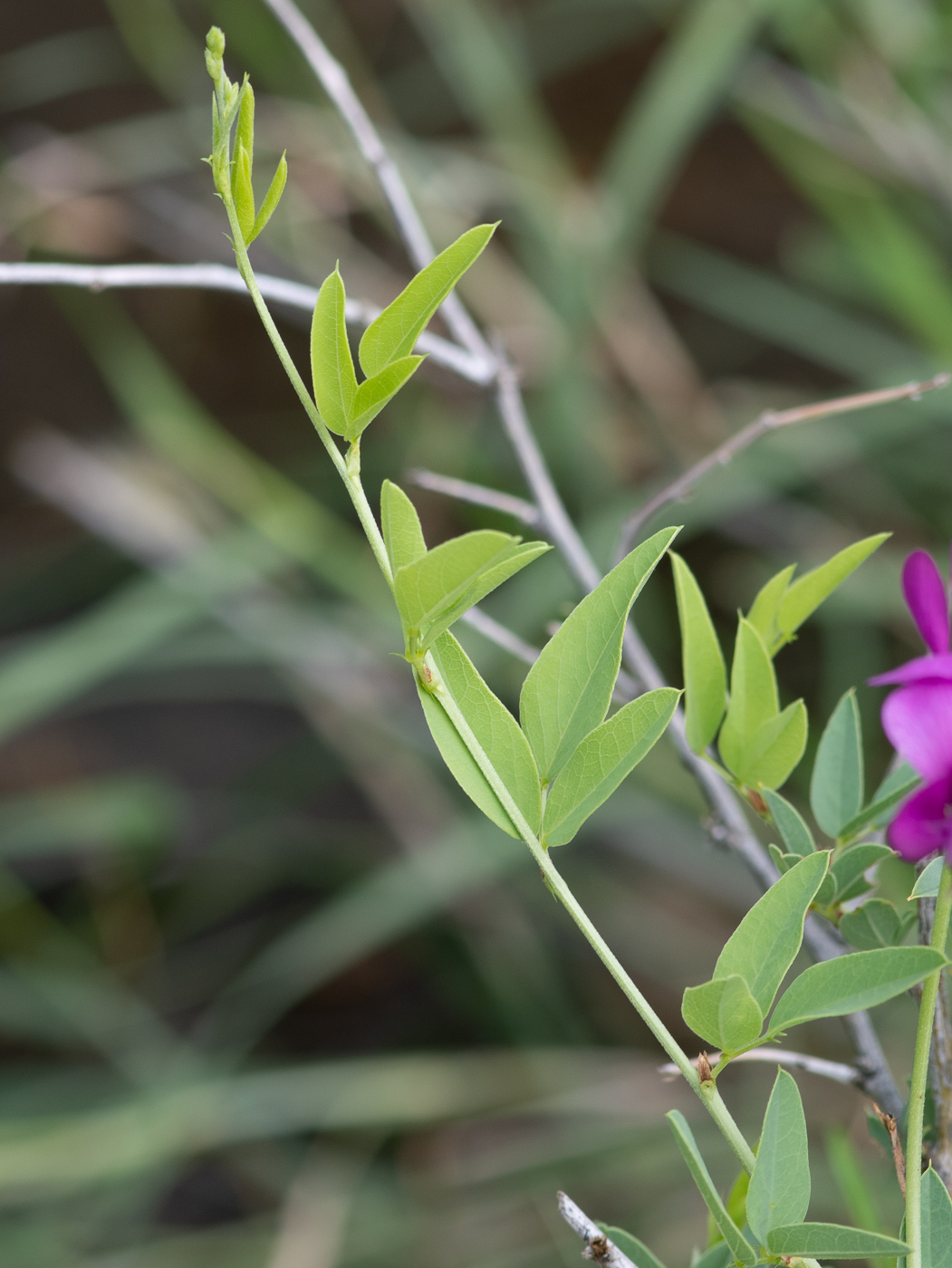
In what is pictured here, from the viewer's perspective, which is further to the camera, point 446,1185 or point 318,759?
point 318,759

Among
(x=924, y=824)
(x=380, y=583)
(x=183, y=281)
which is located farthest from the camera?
(x=380, y=583)

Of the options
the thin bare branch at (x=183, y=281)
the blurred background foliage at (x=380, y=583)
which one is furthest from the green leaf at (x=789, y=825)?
the blurred background foliage at (x=380, y=583)

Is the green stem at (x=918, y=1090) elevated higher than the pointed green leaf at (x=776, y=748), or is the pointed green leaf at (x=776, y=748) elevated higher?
the pointed green leaf at (x=776, y=748)

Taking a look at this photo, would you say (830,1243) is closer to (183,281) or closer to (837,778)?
(837,778)

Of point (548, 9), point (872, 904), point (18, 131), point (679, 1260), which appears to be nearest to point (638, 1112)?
point (679, 1260)

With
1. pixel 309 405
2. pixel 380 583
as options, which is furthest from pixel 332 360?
pixel 380 583

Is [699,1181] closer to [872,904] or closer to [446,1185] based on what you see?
[872,904]

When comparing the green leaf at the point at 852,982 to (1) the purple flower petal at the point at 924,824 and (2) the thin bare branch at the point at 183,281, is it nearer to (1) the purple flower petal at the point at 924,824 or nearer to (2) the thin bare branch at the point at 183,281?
(1) the purple flower petal at the point at 924,824
